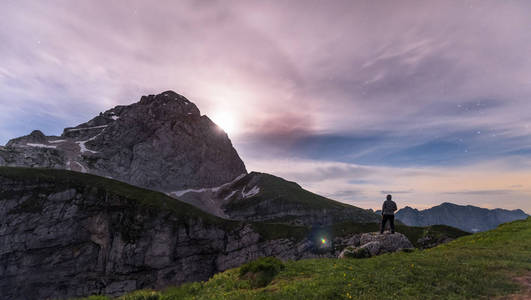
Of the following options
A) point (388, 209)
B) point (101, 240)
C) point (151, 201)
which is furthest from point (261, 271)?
point (151, 201)

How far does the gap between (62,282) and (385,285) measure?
139 meters

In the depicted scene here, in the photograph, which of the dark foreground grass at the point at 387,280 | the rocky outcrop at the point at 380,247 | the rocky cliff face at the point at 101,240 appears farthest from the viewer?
the rocky cliff face at the point at 101,240

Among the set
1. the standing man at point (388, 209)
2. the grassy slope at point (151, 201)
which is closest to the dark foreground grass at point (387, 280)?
the standing man at point (388, 209)

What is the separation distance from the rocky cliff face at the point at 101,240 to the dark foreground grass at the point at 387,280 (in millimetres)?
107447

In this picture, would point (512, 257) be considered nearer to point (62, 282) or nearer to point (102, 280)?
point (102, 280)

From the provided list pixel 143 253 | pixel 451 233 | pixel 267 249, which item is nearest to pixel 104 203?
pixel 143 253

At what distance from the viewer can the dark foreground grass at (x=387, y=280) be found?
12.5 m

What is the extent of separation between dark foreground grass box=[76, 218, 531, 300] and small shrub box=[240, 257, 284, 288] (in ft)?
1.32

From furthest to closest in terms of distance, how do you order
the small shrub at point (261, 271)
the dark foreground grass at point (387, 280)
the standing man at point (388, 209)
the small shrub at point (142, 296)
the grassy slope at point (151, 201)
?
the grassy slope at point (151, 201) < the standing man at point (388, 209) < the small shrub at point (142, 296) < the small shrub at point (261, 271) < the dark foreground grass at point (387, 280)

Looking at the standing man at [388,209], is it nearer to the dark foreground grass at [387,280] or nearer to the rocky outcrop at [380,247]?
the rocky outcrop at [380,247]

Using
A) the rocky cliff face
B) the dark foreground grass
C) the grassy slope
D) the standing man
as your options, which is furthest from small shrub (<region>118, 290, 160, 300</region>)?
the grassy slope

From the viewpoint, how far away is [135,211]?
11956 cm

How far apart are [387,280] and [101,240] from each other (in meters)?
133

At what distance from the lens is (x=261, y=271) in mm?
17453
